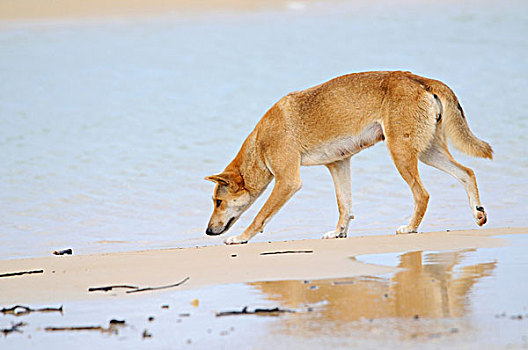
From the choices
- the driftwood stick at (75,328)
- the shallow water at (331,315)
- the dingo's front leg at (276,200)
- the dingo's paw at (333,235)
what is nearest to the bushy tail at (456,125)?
the dingo's paw at (333,235)

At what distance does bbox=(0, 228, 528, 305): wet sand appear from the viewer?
5.88 m

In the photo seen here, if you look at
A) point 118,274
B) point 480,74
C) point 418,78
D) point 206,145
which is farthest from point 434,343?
point 480,74

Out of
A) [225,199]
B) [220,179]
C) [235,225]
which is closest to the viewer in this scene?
[220,179]

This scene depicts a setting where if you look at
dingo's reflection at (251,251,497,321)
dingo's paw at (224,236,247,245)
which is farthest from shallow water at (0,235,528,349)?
dingo's paw at (224,236,247,245)

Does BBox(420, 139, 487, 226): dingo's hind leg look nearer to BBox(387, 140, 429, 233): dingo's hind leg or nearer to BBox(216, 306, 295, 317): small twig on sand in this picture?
BBox(387, 140, 429, 233): dingo's hind leg

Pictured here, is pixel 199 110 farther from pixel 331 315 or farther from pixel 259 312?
pixel 331 315

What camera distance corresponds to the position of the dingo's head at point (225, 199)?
9094 mm

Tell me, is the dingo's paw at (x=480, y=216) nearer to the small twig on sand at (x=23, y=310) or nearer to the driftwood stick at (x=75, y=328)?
the small twig on sand at (x=23, y=310)

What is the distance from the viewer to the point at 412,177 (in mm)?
8430

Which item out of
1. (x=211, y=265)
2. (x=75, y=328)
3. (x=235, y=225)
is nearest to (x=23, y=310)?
(x=75, y=328)

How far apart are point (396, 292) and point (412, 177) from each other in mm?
3487

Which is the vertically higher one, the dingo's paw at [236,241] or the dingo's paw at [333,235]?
the dingo's paw at [236,241]

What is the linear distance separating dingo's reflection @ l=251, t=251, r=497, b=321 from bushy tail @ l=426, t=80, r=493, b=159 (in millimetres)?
2556

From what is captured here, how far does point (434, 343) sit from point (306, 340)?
592mm
